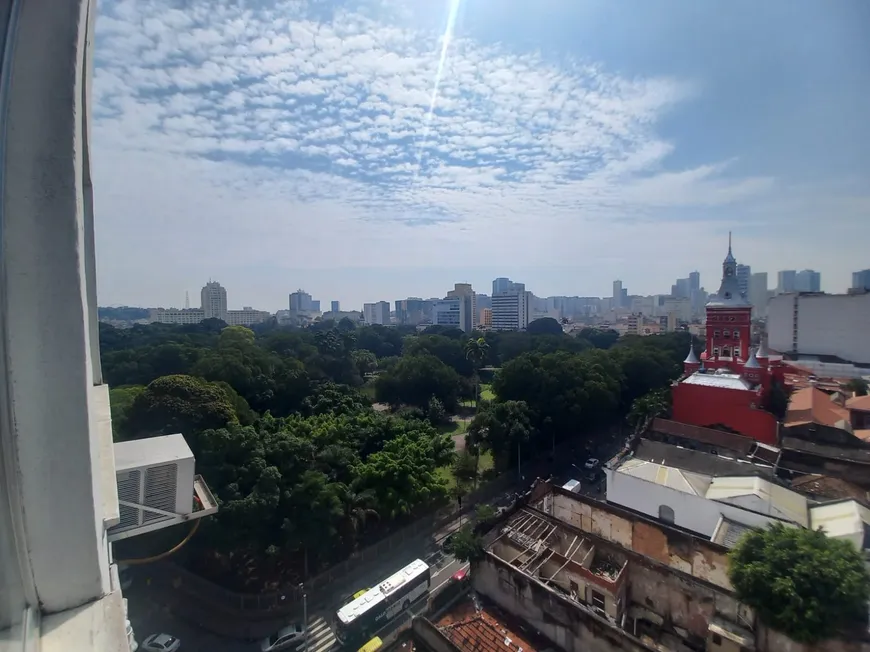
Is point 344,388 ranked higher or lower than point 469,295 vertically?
lower

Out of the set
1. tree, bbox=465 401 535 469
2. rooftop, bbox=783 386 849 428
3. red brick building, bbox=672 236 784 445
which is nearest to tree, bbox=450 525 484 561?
tree, bbox=465 401 535 469

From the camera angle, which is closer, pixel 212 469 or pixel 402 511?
pixel 212 469

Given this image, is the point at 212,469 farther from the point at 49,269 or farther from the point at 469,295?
the point at 469,295

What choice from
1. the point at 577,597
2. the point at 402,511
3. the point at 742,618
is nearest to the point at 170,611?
the point at 402,511

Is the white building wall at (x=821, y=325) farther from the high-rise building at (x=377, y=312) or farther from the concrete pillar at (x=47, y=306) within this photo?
the high-rise building at (x=377, y=312)

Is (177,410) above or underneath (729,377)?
above

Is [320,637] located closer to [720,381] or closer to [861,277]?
[720,381]

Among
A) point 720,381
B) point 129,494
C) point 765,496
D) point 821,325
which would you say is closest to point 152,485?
point 129,494

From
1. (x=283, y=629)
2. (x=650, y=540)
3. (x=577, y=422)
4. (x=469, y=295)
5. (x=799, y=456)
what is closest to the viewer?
(x=283, y=629)
